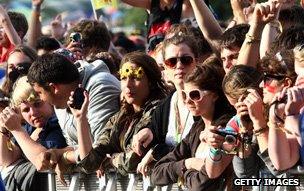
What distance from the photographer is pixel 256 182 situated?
7734 millimetres

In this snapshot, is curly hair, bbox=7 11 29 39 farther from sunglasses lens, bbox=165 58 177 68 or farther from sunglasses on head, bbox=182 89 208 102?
sunglasses on head, bbox=182 89 208 102

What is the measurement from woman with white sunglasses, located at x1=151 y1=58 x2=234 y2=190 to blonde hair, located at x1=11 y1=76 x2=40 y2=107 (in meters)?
2.32

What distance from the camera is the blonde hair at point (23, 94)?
→ 10.8 m

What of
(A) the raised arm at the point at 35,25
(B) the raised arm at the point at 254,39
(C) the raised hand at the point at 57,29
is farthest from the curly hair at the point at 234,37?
(C) the raised hand at the point at 57,29

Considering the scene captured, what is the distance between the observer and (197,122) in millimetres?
8719

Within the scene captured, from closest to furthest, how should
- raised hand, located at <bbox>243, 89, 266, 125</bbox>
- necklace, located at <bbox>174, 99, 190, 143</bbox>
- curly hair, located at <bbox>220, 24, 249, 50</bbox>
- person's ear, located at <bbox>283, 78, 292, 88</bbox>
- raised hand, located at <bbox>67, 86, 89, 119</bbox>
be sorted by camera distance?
1. raised hand, located at <bbox>243, 89, 266, 125</bbox>
2. person's ear, located at <bbox>283, 78, 292, 88</bbox>
3. necklace, located at <bbox>174, 99, 190, 143</bbox>
4. curly hair, located at <bbox>220, 24, 249, 50</bbox>
5. raised hand, located at <bbox>67, 86, 89, 119</bbox>

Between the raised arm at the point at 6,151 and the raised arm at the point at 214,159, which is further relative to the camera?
the raised arm at the point at 6,151

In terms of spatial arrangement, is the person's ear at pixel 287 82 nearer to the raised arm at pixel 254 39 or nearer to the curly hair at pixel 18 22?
the raised arm at pixel 254 39

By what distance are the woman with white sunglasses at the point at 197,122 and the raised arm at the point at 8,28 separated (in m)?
4.87

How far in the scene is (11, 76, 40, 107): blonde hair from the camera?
10.8 meters

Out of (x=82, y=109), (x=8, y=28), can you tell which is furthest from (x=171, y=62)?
(x=8, y=28)

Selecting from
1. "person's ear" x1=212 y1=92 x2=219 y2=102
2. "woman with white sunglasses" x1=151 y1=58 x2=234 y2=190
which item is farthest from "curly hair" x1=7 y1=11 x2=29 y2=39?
"person's ear" x1=212 y1=92 x2=219 y2=102

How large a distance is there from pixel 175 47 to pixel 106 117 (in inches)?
42.0

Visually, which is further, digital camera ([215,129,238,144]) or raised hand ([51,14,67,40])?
raised hand ([51,14,67,40])
